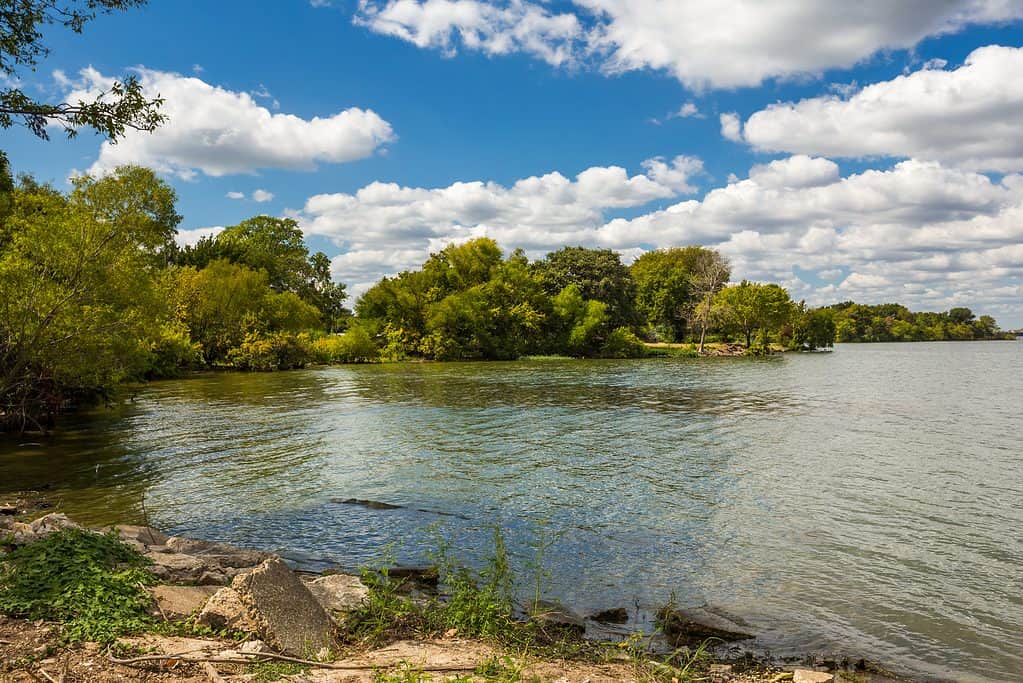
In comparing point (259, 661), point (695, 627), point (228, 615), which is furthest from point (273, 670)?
point (695, 627)

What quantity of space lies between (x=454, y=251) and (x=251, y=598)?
9032 cm

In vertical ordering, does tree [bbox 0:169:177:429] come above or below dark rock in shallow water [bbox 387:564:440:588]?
above

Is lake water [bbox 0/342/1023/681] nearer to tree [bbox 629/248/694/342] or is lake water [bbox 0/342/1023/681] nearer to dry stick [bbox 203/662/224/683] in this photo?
dry stick [bbox 203/662/224/683]

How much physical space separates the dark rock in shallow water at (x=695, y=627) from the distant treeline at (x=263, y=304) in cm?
1891

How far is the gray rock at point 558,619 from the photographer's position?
8.45 m

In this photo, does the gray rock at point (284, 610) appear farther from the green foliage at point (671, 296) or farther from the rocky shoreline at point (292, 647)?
the green foliage at point (671, 296)

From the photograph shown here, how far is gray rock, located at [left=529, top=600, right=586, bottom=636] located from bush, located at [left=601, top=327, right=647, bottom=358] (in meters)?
87.2

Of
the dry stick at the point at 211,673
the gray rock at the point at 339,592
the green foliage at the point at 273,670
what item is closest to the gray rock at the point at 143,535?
the gray rock at the point at 339,592

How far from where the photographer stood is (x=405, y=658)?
256 inches

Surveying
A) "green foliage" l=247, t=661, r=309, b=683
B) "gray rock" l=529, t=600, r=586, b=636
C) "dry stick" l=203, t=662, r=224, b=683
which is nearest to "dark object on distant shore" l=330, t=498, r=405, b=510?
"gray rock" l=529, t=600, r=586, b=636

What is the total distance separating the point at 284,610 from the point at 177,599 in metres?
1.57

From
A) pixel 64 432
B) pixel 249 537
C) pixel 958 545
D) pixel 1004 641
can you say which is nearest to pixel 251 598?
pixel 249 537

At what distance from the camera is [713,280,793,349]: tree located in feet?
342

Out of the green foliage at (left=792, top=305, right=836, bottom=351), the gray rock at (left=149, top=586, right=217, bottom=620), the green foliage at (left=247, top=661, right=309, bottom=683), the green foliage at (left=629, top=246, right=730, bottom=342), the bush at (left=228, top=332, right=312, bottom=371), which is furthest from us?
the green foliage at (left=792, top=305, right=836, bottom=351)
